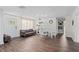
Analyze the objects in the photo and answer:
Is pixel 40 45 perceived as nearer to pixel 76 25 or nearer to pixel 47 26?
pixel 47 26

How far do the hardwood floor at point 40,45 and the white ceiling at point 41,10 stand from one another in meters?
0.64

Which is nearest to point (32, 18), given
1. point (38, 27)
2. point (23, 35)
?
point (38, 27)

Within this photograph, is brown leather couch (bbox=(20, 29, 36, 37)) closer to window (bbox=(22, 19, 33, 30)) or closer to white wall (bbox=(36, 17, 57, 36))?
window (bbox=(22, 19, 33, 30))

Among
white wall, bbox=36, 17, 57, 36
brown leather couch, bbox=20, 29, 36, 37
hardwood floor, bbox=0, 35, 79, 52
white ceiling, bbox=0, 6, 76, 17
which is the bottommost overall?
hardwood floor, bbox=0, 35, 79, 52

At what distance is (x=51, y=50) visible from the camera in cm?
298

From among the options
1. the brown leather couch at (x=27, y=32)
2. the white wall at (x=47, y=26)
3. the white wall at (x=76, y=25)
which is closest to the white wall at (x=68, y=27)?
the white wall at (x=76, y=25)

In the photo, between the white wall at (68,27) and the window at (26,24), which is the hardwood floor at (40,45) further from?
the window at (26,24)

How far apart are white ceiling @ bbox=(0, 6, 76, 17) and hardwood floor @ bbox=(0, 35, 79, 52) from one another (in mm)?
639

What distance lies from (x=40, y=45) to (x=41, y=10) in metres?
0.96

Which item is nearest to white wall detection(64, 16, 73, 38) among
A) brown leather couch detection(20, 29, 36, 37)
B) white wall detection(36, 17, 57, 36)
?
white wall detection(36, 17, 57, 36)

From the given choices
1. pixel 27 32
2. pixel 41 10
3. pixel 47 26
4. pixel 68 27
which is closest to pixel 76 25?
pixel 68 27

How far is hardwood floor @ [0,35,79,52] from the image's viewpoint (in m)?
2.94
